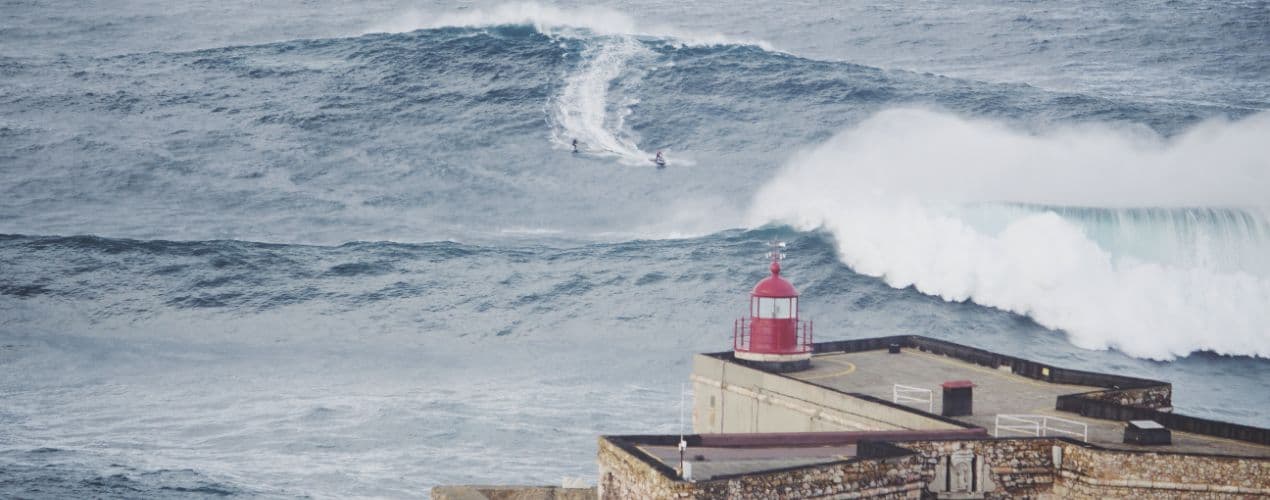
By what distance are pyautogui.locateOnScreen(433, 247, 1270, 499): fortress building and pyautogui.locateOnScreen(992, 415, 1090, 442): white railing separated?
0.02 metres

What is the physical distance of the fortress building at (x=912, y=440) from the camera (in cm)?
1354

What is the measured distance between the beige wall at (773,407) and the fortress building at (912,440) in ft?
0.07

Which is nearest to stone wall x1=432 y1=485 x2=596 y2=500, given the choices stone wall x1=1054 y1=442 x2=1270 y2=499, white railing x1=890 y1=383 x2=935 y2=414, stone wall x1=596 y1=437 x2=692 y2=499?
stone wall x1=596 y1=437 x2=692 y2=499

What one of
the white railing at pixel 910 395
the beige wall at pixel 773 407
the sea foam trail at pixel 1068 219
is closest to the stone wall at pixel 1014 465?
the beige wall at pixel 773 407

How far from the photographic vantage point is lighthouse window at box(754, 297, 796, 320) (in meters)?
20.3

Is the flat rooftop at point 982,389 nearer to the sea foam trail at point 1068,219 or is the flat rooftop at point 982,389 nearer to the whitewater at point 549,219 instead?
the whitewater at point 549,219

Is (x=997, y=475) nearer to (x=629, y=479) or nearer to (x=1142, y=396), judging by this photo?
(x=629, y=479)

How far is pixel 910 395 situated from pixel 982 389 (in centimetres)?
105

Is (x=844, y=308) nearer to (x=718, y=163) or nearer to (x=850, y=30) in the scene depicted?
(x=718, y=163)

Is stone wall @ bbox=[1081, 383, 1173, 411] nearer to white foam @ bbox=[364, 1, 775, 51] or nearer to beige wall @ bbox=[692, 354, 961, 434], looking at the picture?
beige wall @ bbox=[692, 354, 961, 434]

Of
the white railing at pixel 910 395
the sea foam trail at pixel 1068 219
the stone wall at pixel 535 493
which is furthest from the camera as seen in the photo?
the sea foam trail at pixel 1068 219

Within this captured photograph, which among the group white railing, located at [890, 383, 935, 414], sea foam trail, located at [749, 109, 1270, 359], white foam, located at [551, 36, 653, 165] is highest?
white foam, located at [551, 36, 653, 165]

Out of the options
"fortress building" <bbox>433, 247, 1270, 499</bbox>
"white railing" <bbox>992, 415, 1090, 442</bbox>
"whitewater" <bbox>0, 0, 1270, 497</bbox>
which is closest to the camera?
"fortress building" <bbox>433, 247, 1270, 499</bbox>

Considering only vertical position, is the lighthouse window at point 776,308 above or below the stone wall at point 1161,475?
above
